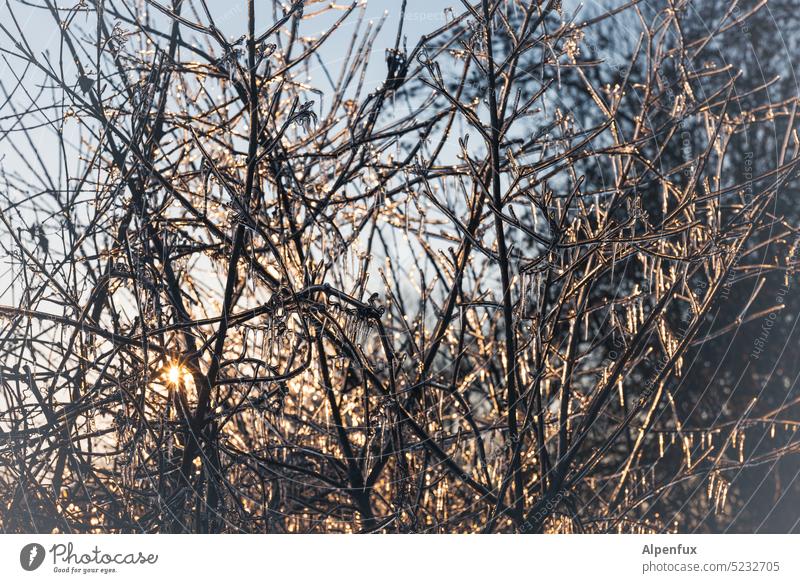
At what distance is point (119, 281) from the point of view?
4.38ft
